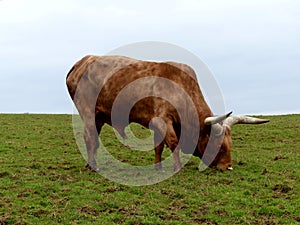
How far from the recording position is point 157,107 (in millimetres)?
11703

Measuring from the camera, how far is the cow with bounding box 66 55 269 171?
11641 millimetres

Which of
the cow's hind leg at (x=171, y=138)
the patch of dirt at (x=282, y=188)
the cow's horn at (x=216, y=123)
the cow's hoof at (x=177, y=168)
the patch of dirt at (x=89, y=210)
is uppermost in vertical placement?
the cow's horn at (x=216, y=123)

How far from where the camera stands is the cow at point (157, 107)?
1164 centimetres

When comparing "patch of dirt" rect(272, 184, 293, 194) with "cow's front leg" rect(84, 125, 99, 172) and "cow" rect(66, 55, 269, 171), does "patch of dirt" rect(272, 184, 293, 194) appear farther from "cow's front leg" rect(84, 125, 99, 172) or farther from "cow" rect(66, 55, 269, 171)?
"cow's front leg" rect(84, 125, 99, 172)

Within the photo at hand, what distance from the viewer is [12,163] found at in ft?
43.6

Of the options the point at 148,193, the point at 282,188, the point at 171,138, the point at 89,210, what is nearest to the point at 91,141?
the point at 171,138

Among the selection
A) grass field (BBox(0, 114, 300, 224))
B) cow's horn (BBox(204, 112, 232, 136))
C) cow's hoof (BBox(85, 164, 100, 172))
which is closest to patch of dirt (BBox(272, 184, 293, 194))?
grass field (BBox(0, 114, 300, 224))

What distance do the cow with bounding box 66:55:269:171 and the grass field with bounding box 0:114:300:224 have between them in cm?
71

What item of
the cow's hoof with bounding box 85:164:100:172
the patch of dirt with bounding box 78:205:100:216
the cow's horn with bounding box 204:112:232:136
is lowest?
the cow's hoof with bounding box 85:164:100:172

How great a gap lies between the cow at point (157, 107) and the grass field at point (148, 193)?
706 millimetres

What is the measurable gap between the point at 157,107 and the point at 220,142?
182 centimetres

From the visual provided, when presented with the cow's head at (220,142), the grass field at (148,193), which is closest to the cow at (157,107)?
the cow's head at (220,142)

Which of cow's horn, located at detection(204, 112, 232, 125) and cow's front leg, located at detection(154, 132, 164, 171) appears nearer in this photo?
cow's horn, located at detection(204, 112, 232, 125)

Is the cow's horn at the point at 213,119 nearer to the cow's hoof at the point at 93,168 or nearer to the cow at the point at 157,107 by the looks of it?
the cow at the point at 157,107
